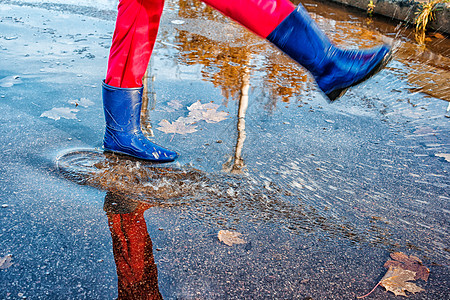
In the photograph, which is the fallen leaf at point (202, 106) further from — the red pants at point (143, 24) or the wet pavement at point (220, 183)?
the red pants at point (143, 24)

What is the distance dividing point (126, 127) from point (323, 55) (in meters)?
1.02

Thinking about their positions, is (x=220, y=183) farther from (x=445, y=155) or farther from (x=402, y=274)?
(x=445, y=155)

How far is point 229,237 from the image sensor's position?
4.99 feet

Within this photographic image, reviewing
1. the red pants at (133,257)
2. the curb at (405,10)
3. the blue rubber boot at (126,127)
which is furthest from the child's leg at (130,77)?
the curb at (405,10)

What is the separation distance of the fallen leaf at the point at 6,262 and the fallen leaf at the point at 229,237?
74 centimetres

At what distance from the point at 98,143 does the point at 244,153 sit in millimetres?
810

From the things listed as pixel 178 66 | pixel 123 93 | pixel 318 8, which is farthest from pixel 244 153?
pixel 318 8

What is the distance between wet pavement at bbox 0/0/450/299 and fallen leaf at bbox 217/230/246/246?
1.0 inches

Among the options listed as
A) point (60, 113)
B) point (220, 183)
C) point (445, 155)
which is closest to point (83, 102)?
point (60, 113)

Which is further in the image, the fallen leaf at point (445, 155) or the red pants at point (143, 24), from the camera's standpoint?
the fallen leaf at point (445, 155)

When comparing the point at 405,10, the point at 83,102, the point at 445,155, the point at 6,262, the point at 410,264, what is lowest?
the point at 6,262

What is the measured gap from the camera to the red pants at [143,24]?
→ 1.42m

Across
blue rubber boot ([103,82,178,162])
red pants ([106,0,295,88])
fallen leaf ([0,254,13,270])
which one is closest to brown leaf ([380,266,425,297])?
red pants ([106,0,295,88])

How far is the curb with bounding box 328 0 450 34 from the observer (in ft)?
15.8
